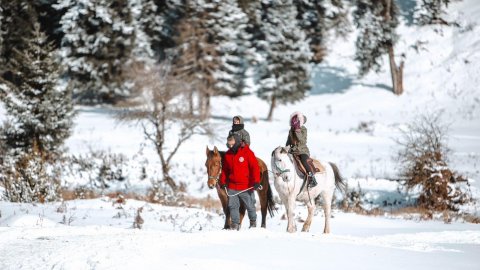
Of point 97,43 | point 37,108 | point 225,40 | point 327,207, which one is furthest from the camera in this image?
point 225,40

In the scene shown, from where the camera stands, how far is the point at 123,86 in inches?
1687

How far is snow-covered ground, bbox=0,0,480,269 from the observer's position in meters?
6.35

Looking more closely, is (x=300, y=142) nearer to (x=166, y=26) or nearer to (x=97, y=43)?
(x=97, y=43)

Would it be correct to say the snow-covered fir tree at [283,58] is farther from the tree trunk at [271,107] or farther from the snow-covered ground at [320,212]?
the snow-covered ground at [320,212]

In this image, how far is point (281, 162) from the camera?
9.55 metres

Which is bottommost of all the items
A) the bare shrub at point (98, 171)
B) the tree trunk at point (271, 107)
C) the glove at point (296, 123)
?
the bare shrub at point (98, 171)

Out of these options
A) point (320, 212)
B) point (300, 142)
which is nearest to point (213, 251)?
point (300, 142)

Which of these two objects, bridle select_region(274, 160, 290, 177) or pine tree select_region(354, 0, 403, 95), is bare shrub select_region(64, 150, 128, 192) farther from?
pine tree select_region(354, 0, 403, 95)

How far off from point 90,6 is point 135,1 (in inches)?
145

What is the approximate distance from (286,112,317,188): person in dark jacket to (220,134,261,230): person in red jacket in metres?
0.87

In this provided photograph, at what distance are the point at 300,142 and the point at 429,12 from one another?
41.7 meters

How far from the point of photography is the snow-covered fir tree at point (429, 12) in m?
44.9

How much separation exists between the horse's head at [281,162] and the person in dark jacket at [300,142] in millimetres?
251

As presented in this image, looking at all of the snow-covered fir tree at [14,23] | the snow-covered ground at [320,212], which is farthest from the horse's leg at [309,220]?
the snow-covered fir tree at [14,23]
